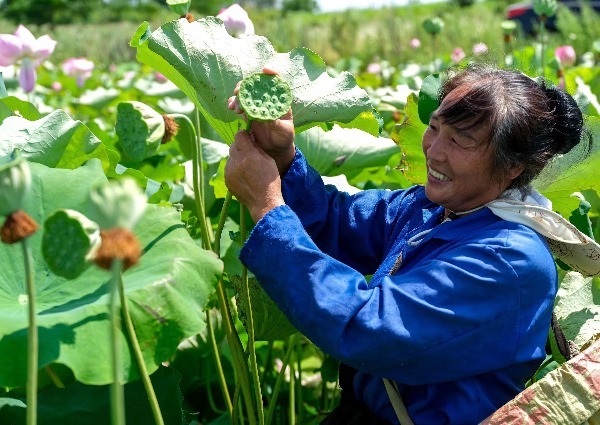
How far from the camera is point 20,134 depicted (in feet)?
4.50

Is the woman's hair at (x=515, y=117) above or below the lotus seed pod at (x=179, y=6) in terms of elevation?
below

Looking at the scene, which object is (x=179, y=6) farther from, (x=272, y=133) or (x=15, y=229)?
(x=15, y=229)

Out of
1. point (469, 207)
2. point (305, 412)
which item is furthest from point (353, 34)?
point (469, 207)

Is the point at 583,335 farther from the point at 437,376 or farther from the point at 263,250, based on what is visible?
the point at 263,250

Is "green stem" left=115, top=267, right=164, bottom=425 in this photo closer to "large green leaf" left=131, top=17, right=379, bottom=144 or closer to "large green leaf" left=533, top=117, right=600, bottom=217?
"large green leaf" left=131, top=17, right=379, bottom=144

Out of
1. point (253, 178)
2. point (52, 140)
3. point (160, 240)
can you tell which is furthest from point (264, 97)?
point (52, 140)

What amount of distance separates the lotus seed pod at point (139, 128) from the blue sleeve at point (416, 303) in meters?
0.35

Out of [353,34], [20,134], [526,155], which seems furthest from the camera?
[353,34]

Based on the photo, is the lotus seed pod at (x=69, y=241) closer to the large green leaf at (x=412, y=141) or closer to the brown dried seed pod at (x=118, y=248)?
the brown dried seed pod at (x=118, y=248)

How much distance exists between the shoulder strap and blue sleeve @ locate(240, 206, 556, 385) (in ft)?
0.22

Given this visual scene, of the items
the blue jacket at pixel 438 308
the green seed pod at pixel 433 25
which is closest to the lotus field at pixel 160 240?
the blue jacket at pixel 438 308

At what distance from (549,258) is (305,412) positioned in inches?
39.9

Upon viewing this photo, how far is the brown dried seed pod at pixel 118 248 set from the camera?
72cm

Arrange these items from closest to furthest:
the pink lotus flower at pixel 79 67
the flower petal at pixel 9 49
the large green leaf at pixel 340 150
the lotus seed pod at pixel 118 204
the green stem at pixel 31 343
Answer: the lotus seed pod at pixel 118 204 < the green stem at pixel 31 343 < the large green leaf at pixel 340 150 < the flower petal at pixel 9 49 < the pink lotus flower at pixel 79 67
